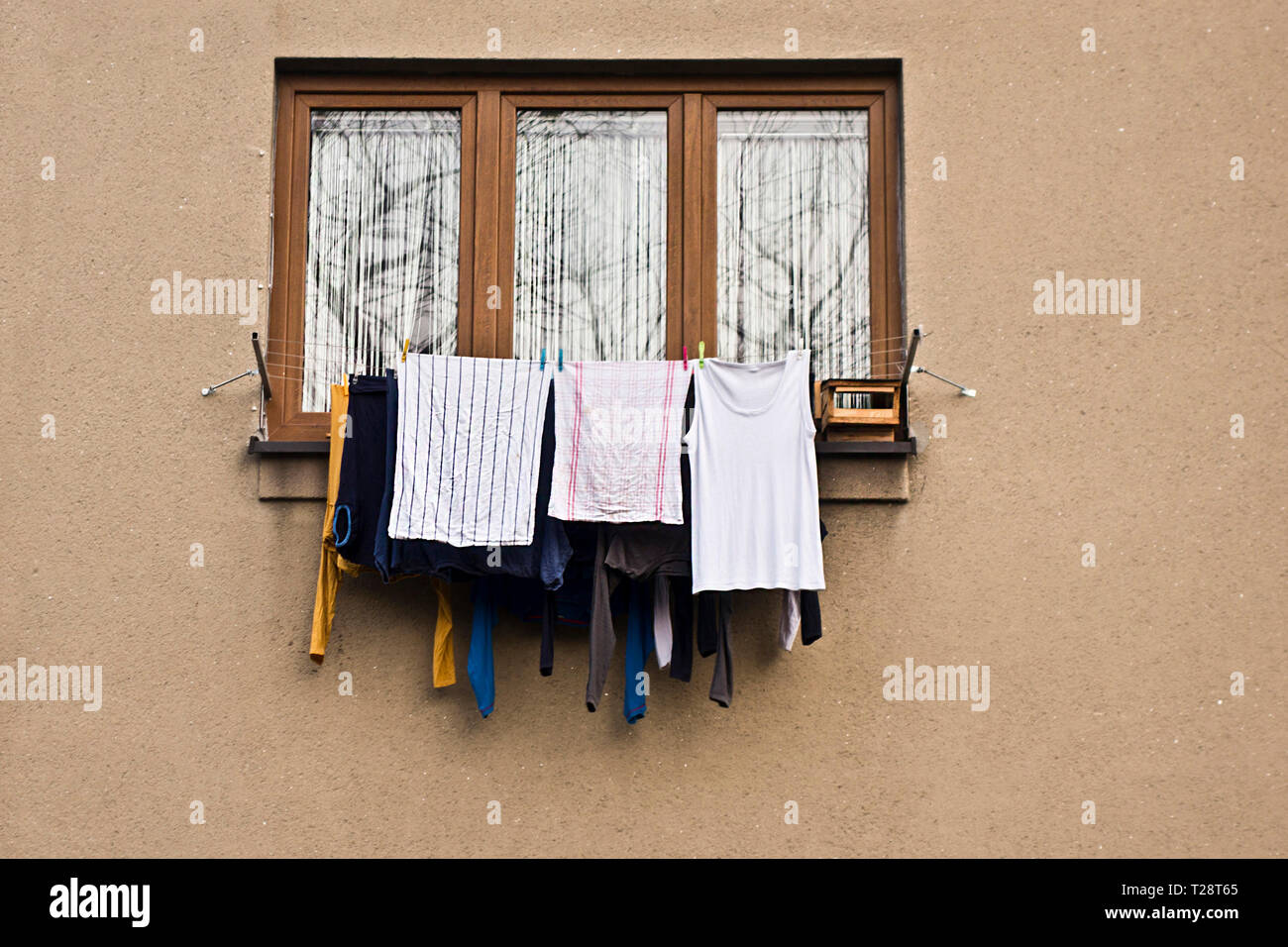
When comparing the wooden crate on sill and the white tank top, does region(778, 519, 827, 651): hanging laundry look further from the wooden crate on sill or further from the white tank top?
the wooden crate on sill

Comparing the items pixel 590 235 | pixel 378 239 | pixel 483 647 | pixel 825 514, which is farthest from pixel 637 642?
pixel 378 239

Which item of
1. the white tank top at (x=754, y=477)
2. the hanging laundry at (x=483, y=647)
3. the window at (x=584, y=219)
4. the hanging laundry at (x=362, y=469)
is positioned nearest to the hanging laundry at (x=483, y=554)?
the hanging laundry at (x=362, y=469)

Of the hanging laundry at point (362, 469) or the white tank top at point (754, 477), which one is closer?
the white tank top at point (754, 477)

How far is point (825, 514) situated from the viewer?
15.5 feet

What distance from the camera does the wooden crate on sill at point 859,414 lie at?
15.3ft

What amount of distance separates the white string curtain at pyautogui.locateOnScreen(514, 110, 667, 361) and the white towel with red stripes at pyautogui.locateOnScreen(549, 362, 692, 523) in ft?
1.83

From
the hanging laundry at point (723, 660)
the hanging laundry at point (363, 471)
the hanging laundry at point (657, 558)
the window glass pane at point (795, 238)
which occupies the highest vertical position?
the window glass pane at point (795, 238)

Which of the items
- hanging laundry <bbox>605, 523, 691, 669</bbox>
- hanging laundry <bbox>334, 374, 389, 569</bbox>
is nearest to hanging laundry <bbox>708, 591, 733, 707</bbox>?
hanging laundry <bbox>605, 523, 691, 669</bbox>

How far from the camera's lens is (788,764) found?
15.2ft

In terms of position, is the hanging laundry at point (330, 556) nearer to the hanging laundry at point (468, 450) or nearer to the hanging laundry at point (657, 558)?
the hanging laundry at point (468, 450)

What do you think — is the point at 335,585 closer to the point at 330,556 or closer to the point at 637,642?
the point at 330,556

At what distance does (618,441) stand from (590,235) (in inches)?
45.7

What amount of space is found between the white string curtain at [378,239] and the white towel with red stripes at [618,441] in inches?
33.9
